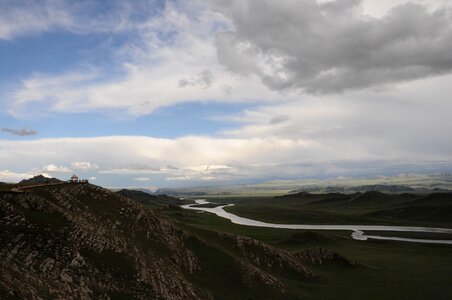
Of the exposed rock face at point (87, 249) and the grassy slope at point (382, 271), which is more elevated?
the exposed rock face at point (87, 249)

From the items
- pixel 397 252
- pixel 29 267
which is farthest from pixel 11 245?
pixel 397 252

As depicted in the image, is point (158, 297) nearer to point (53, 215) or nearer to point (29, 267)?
point (29, 267)

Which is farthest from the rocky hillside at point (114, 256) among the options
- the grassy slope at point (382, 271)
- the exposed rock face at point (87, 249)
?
the grassy slope at point (382, 271)

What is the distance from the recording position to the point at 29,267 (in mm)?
31922

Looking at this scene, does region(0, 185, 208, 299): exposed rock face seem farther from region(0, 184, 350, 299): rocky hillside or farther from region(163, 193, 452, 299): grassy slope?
region(163, 193, 452, 299): grassy slope

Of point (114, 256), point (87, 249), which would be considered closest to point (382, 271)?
point (114, 256)

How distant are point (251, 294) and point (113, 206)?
70.4 ft

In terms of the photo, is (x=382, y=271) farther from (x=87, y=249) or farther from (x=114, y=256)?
(x=87, y=249)

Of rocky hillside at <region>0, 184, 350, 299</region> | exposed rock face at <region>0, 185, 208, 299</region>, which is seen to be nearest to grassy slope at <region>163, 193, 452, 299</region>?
rocky hillside at <region>0, 184, 350, 299</region>

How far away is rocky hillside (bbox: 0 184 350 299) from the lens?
106 feet

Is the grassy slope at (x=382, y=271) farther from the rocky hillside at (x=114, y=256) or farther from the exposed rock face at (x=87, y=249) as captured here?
the exposed rock face at (x=87, y=249)

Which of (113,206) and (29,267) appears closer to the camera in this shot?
(29,267)

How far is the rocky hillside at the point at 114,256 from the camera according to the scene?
3244 cm

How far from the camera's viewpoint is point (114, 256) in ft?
130
